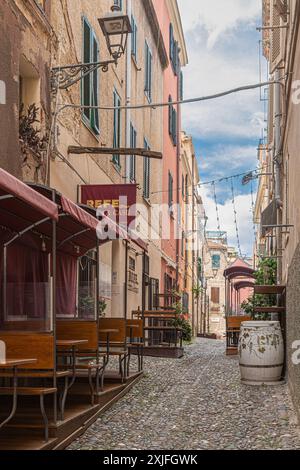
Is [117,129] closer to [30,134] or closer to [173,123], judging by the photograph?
[30,134]

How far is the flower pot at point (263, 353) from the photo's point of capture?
1073 cm

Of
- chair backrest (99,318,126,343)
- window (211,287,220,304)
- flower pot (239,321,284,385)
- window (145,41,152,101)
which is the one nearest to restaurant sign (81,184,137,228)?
chair backrest (99,318,126,343)

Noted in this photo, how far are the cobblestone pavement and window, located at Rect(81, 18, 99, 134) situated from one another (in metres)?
5.33

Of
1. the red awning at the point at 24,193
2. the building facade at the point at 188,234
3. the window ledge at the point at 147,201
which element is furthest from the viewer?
the building facade at the point at 188,234

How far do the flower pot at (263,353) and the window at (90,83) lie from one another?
547 centimetres

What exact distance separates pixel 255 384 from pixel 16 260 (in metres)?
4.45

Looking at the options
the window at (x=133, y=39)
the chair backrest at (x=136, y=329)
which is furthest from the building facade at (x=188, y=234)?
the chair backrest at (x=136, y=329)

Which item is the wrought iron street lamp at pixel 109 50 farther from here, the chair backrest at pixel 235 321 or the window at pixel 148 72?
the window at pixel 148 72

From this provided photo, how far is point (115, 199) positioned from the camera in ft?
42.2

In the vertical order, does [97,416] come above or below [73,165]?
below

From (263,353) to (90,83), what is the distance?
6510 mm

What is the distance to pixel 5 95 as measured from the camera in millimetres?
8906

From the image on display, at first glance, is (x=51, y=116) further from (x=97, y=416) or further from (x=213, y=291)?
(x=213, y=291)
